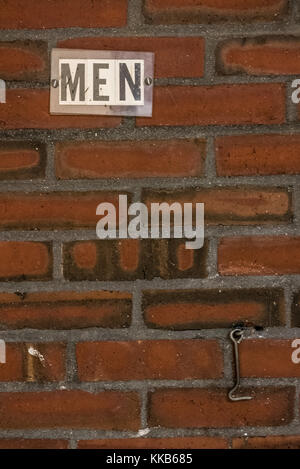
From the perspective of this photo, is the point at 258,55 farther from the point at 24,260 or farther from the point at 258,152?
the point at 24,260

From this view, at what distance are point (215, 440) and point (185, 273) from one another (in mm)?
269

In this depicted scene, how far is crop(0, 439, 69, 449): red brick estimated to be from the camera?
0.79 m

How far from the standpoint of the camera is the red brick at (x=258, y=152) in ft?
2.51

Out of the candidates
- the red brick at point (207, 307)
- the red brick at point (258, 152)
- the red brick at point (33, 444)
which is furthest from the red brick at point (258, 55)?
the red brick at point (33, 444)

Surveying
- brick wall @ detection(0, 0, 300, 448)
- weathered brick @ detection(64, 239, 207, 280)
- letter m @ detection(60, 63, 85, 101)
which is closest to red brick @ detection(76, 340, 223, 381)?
brick wall @ detection(0, 0, 300, 448)

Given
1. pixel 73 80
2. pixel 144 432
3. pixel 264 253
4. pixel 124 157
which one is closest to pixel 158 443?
pixel 144 432

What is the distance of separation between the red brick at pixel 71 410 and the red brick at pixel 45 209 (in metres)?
0.26

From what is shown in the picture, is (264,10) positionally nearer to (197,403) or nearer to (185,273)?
(185,273)

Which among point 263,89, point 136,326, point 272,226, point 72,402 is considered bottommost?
point 72,402

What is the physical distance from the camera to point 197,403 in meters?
0.79

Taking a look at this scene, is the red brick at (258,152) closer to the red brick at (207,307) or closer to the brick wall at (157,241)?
the brick wall at (157,241)

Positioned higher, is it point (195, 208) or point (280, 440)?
point (195, 208)

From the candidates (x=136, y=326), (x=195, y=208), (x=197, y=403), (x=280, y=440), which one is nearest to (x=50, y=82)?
(x=195, y=208)

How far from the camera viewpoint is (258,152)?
30.2 inches
